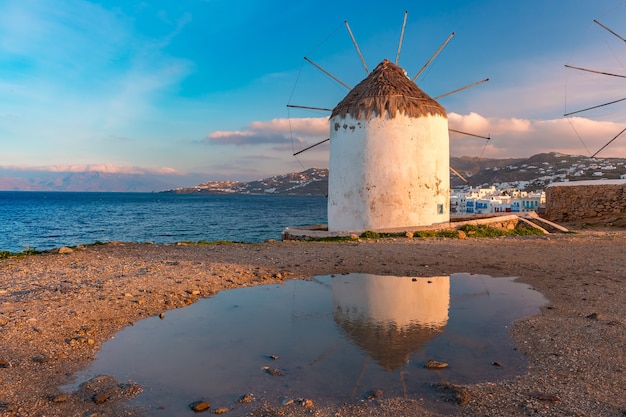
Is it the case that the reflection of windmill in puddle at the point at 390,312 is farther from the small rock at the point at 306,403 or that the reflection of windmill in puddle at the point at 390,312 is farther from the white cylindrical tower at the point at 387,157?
the white cylindrical tower at the point at 387,157

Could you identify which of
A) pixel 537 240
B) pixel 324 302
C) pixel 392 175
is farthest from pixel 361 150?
pixel 324 302

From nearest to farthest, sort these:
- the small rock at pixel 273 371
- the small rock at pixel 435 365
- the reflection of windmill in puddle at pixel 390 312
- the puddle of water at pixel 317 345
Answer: the puddle of water at pixel 317 345 < the small rock at pixel 273 371 < the small rock at pixel 435 365 < the reflection of windmill in puddle at pixel 390 312

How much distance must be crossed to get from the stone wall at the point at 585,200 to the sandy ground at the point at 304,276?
10.9 metres

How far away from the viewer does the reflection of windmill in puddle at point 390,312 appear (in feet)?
18.1

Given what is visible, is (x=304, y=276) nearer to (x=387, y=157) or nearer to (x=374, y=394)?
(x=374, y=394)

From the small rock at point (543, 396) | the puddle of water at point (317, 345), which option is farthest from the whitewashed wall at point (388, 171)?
the small rock at point (543, 396)

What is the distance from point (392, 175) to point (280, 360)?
546 inches

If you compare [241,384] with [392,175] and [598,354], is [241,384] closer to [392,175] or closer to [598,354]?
[598,354]

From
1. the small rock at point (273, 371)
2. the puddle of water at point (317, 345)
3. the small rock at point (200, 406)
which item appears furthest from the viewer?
the small rock at point (273, 371)

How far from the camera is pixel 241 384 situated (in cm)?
450

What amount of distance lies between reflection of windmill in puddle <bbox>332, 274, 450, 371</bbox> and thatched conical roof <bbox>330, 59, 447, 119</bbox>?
9964mm

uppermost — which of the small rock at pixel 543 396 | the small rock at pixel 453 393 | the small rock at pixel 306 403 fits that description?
the small rock at pixel 543 396

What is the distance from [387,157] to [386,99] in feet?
7.84

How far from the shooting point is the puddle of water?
14.4 ft
